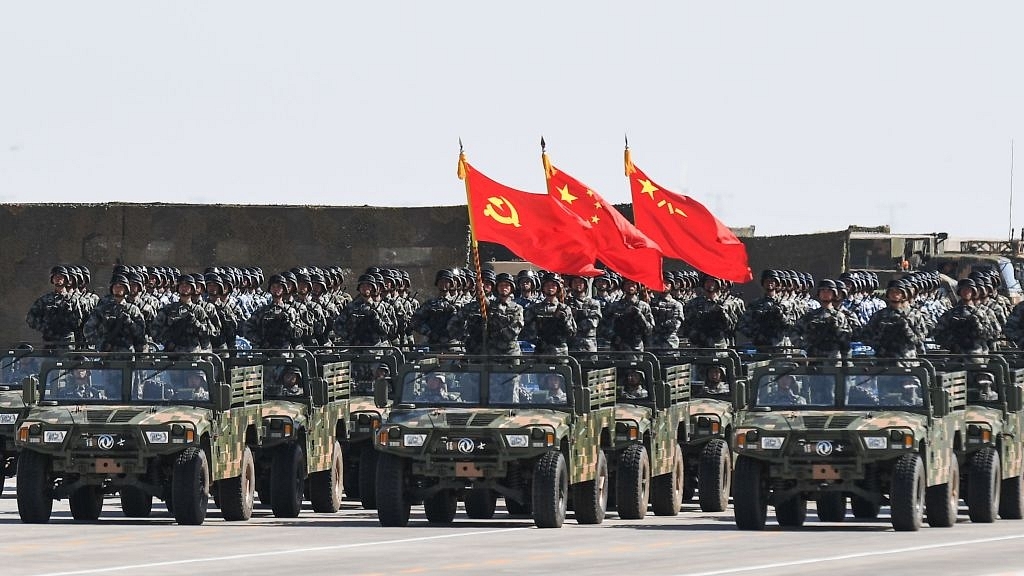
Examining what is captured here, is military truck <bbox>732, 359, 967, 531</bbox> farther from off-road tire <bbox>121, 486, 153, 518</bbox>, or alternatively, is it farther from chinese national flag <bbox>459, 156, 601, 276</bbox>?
off-road tire <bbox>121, 486, 153, 518</bbox>

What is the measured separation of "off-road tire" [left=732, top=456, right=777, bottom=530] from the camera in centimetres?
2111

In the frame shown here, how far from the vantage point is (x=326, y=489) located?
2455 centimetres

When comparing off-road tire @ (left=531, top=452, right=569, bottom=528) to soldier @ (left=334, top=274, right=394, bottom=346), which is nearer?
off-road tire @ (left=531, top=452, right=569, bottom=528)

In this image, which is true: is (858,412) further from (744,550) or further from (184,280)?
(184,280)

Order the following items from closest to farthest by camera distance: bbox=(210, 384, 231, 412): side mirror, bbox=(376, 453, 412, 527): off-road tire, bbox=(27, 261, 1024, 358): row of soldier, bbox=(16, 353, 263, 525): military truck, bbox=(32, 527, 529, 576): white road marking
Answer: bbox=(32, 527, 529, 576): white road marking, bbox=(376, 453, 412, 527): off-road tire, bbox=(16, 353, 263, 525): military truck, bbox=(210, 384, 231, 412): side mirror, bbox=(27, 261, 1024, 358): row of soldier

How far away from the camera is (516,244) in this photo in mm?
27188

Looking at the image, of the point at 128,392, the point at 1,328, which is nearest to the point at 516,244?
the point at 128,392

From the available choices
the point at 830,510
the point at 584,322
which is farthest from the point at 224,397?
the point at 584,322

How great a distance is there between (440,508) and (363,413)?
2939 millimetres

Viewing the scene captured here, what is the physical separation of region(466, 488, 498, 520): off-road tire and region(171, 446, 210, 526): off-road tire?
282cm

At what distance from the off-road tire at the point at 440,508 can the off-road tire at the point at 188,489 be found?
6.86 feet

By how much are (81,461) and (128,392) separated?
115cm

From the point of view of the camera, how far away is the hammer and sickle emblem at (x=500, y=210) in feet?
88.6

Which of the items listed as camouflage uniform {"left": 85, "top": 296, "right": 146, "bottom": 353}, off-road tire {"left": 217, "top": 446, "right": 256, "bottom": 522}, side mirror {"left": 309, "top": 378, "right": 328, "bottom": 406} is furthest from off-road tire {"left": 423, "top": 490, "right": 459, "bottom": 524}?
camouflage uniform {"left": 85, "top": 296, "right": 146, "bottom": 353}
